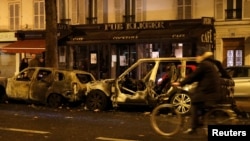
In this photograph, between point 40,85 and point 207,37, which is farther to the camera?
point 207,37

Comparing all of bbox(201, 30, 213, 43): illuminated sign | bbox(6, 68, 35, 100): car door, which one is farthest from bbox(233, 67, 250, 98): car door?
bbox(201, 30, 213, 43): illuminated sign

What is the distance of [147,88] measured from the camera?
47.1ft

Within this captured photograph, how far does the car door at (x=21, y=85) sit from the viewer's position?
16859 millimetres

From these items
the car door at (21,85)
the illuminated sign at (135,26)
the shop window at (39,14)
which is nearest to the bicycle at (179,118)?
the car door at (21,85)

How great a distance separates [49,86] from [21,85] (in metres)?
1.17

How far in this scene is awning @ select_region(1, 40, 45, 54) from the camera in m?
26.4

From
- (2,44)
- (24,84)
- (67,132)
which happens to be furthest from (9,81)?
(2,44)

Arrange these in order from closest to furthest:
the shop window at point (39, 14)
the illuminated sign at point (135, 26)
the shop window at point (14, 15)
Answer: the illuminated sign at point (135, 26), the shop window at point (39, 14), the shop window at point (14, 15)

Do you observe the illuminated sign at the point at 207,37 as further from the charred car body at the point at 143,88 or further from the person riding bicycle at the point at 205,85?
the person riding bicycle at the point at 205,85

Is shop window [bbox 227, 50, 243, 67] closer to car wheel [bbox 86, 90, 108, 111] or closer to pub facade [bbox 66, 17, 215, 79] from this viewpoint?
pub facade [bbox 66, 17, 215, 79]

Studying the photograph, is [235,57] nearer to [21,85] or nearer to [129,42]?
[129,42]

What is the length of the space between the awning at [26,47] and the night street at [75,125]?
10.6 metres

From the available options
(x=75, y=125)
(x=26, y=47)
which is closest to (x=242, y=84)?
(x=75, y=125)

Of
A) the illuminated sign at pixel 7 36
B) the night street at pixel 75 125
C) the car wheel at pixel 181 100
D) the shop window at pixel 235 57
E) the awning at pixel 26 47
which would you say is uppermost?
the illuminated sign at pixel 7 36
